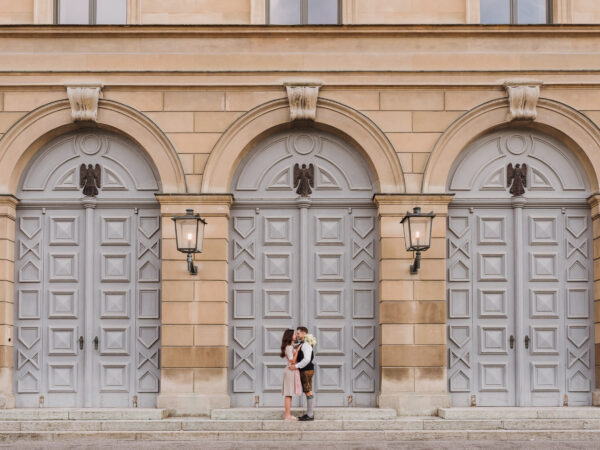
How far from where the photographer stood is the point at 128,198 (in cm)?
1669

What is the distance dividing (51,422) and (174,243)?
12.1 ft

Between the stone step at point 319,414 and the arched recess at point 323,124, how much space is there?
385 cm

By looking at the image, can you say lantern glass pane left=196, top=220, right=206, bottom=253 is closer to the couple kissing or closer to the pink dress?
the couple kissing

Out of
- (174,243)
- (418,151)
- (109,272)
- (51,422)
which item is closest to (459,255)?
(418,151)

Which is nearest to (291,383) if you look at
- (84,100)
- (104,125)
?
(104,125)

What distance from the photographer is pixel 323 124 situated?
54.0 ft

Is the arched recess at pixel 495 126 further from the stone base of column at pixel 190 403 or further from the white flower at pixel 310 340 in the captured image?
the stone base of column at pixel 190 403

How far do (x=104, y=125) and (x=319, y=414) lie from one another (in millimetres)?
6370

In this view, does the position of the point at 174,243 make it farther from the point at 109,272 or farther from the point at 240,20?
the point at 240,20

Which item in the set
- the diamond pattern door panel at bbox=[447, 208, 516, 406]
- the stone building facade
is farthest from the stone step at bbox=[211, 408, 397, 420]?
the diamond pattern door panel at bbox=[447, 208, 516, 406]

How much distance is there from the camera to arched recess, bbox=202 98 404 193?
53.5 ft

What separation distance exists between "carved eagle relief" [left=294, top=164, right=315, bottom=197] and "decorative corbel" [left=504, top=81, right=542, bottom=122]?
3.72 meters

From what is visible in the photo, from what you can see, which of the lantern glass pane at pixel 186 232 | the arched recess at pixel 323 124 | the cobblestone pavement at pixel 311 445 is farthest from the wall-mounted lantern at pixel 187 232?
the cobblestone pavement at pixel 311 445

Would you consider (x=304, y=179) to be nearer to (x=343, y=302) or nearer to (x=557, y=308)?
(x=343, y=302)
